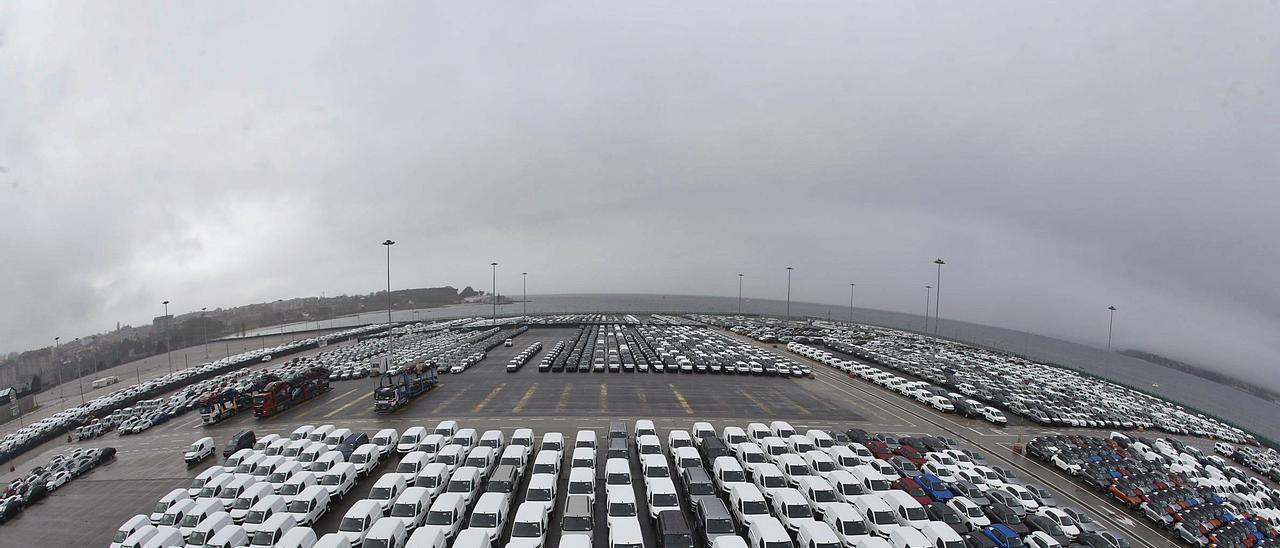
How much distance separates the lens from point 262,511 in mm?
15539

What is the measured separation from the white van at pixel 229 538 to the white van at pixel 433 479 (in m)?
5.12

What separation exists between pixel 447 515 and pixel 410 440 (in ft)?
32.1

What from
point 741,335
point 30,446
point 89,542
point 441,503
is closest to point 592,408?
point 441,503

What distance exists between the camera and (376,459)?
2120 cm

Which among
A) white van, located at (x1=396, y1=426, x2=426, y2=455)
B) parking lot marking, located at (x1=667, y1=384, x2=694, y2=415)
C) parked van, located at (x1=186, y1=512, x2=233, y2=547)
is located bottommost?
parking lot marking, located at (x1=667, y1=384, x2=694, y2=415)

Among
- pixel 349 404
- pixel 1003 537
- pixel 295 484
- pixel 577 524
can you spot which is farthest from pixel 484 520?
pixel 349 404

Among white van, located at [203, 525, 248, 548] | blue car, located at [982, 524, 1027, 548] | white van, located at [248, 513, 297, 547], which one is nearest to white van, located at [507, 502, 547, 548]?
white van, located at [248, 513, 297, 547]

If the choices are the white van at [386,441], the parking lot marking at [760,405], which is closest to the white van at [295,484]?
the white van at [386,441]

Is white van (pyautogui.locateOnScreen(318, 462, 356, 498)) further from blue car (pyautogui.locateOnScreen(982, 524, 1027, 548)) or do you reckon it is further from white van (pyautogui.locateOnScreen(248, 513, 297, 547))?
blue car (pyautogui.locateOnScreen(982, 524, 1027, 548))

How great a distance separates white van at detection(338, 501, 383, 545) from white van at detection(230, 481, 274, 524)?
14.1 feet

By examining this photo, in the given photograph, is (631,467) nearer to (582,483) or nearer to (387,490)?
(582,483)

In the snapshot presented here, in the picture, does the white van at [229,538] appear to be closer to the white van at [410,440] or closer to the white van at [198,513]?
the white van at [198,513]

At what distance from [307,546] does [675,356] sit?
4110cm

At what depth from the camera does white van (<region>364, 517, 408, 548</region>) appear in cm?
1330
